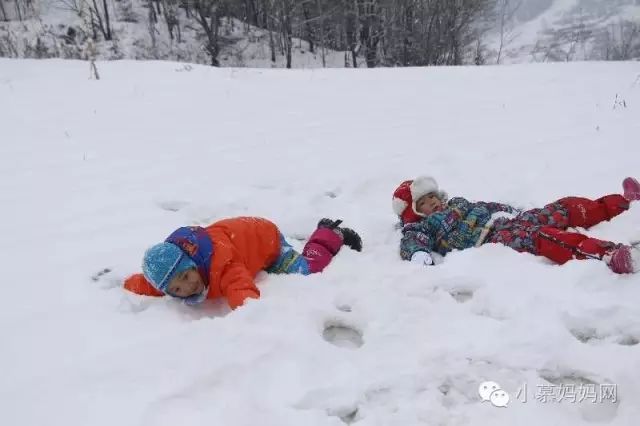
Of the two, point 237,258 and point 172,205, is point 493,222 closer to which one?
point 237,258

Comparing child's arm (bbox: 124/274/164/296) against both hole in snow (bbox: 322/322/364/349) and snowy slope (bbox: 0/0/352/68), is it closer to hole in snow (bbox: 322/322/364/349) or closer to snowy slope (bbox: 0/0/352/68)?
hole in snow (bbox: 322/322/364/349)

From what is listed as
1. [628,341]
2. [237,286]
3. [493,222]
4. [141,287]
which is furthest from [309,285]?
[628,341]

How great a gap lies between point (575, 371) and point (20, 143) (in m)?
5.32

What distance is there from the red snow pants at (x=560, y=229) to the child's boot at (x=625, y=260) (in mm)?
159

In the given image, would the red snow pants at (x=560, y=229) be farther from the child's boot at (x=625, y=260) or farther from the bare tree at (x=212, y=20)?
the bare tree at (x=212, y=20)

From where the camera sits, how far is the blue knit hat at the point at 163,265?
243cm

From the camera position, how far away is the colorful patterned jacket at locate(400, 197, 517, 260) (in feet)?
10.1

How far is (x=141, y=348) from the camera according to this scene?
204 cm

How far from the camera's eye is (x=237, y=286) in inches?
95.8

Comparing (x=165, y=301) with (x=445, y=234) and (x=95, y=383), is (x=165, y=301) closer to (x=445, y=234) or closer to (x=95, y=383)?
(x=95, y=383)

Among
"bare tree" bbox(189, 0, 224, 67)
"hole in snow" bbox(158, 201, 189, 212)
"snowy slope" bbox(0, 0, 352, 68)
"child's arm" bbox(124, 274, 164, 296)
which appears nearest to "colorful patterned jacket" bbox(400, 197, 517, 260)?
"child's arm" bbox(124, 274, 164, 296)

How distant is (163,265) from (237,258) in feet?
1.29

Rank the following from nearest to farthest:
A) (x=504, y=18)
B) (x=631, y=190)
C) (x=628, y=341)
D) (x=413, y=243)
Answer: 1. (x=628, y=341)
2. (x=413, y=243)
3. (x=631, y=190)
4. (x=504, y=18)

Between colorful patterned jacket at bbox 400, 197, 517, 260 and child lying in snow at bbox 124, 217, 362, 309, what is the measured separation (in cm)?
48
